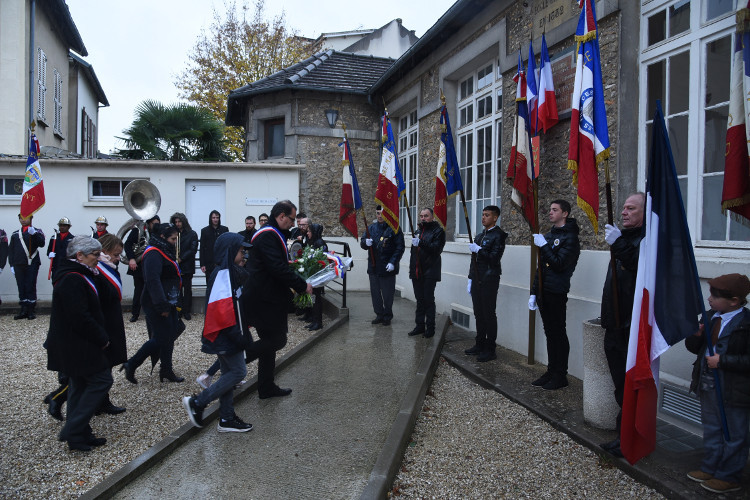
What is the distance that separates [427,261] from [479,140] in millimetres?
2718

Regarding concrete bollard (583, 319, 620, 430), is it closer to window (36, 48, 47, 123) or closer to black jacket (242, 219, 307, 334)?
black jacket (242, 219, 307, 334)

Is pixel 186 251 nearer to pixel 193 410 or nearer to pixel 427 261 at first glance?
pixel 427 261

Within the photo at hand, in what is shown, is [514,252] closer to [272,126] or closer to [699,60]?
[699,60]

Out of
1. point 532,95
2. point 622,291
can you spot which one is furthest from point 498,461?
point 532,95

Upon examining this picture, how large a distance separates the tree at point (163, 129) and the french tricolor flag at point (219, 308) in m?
11.3

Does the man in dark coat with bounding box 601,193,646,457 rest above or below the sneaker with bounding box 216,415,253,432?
above

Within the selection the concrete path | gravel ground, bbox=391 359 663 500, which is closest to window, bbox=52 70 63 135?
the concrete path

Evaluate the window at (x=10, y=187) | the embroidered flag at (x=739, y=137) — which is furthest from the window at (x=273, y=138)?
the embroidered flag at (x=739, y=137)

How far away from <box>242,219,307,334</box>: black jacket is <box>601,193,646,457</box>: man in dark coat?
2.68 meters

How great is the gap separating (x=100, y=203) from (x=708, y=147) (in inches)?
454

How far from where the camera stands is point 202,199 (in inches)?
480

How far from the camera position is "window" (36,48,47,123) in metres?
15.0

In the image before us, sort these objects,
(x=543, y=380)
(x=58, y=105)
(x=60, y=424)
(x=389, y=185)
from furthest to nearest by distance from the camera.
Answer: (x=58, y=105)
(x=389, y=185)
(x=543, y=380)
(x=60, y=424)

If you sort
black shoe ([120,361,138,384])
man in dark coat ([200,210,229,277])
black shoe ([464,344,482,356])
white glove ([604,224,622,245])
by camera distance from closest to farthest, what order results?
white glove ([604,224,622,245]), black shoe ([120,361,138,384]), black shoe ([464,344,482,356]), man in dark coat ([200,210,229,277])
